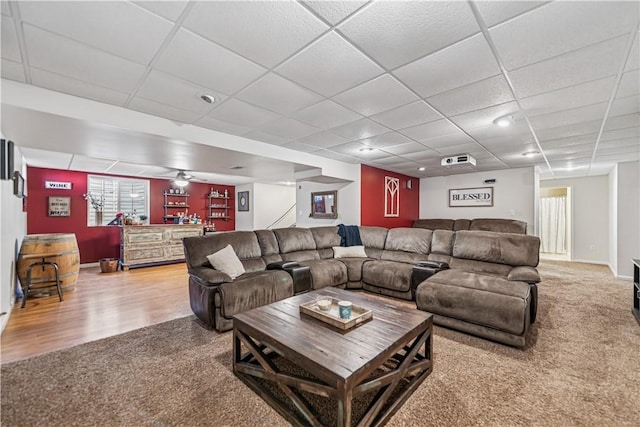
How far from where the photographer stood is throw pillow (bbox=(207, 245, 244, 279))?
10.6ft

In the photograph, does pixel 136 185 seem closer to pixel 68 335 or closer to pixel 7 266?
pixel 7 266

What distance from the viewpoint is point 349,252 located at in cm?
480

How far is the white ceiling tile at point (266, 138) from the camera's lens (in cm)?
364

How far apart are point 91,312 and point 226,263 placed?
193 centimetres

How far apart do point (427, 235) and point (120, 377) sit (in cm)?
429

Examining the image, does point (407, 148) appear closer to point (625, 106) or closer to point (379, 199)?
point (379, 199)

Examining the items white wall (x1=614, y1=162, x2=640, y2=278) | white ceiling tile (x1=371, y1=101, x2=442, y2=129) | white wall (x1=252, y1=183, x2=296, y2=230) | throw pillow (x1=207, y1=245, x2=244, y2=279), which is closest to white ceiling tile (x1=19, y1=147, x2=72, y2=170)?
throw pillow (x1=207, y1=245, x2=244, y2=279)

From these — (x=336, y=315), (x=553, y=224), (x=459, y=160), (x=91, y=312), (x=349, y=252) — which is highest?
(x=459, y=160)

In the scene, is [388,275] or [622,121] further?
[388,275]

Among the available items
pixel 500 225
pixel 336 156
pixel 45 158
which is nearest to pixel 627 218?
pixel 500 225

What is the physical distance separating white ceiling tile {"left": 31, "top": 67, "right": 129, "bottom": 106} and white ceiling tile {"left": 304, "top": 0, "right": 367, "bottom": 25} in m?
2.02

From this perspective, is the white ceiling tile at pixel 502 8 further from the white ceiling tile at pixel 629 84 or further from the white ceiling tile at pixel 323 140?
the white ceiling tile at pixel 323 140

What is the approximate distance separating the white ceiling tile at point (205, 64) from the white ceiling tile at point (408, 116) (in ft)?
4.89

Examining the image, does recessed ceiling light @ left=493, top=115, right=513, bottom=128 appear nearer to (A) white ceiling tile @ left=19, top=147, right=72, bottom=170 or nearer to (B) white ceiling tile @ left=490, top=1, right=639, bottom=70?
(B) white ceiling tile @ left=490, top=1, right=639, bottom=70
